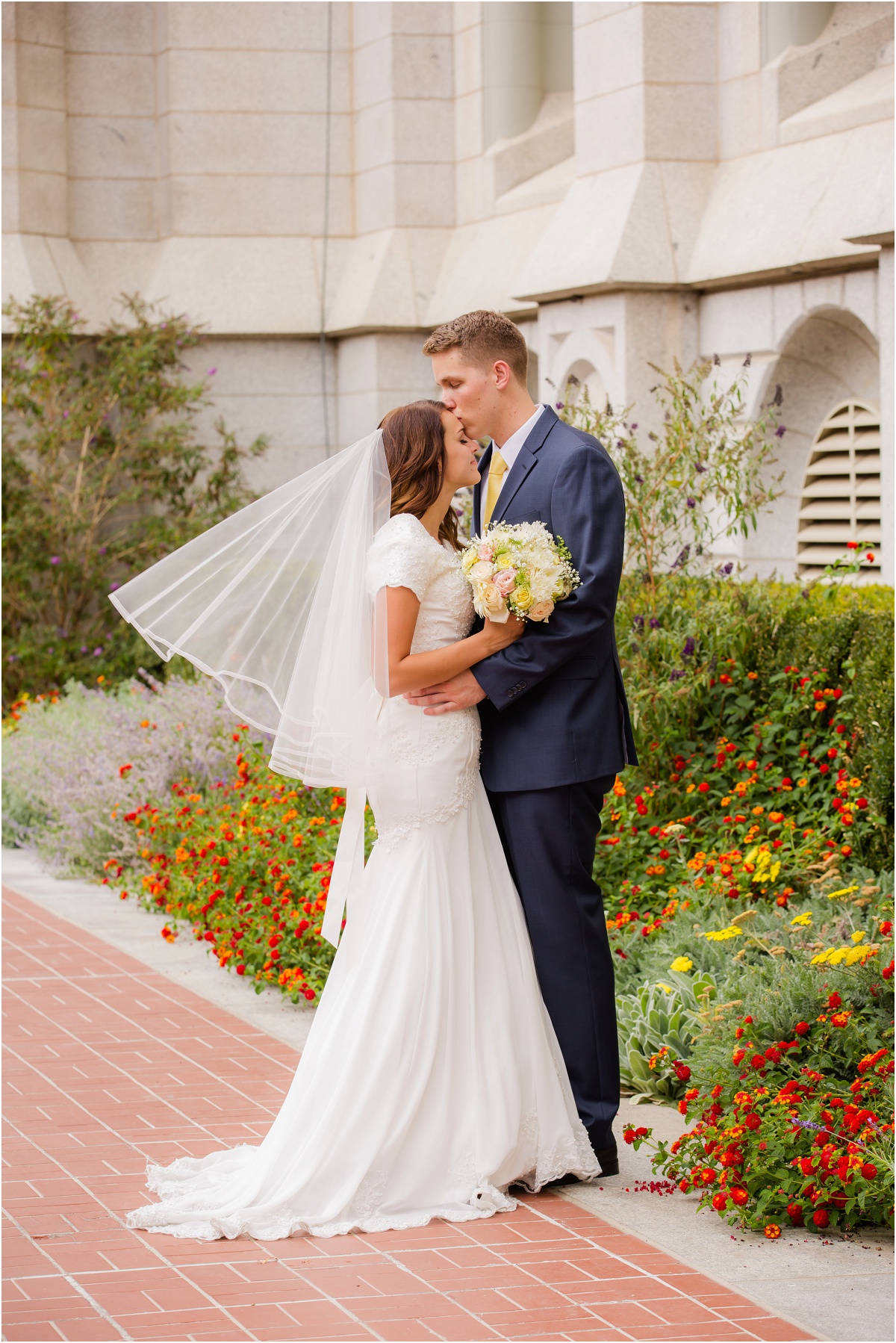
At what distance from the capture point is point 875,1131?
3.97 m

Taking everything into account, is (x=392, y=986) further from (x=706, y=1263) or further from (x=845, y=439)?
(x=845, y=439)

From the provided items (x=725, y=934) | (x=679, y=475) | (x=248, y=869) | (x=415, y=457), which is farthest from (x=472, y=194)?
(x=415, y=457)

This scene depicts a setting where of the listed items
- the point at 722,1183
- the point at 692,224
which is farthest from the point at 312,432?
the point at 722,1183

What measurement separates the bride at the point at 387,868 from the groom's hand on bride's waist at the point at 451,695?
42 millimetres

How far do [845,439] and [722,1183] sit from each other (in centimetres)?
657

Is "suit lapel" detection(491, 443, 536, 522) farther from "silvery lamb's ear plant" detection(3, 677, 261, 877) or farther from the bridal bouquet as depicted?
"silvery lamb's ear plant" detection(3, 677, 261, 877)

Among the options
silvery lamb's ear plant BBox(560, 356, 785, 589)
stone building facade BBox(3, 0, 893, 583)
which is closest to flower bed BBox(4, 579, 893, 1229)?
silvery lamb's ear plant BBox(560, 356, 785, 589)

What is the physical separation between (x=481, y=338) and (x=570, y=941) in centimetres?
168

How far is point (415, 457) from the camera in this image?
4426mm

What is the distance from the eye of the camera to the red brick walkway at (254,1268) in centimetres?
350

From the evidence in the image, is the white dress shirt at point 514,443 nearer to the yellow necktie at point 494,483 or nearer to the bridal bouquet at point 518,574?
the yellow necktie at point 494,483

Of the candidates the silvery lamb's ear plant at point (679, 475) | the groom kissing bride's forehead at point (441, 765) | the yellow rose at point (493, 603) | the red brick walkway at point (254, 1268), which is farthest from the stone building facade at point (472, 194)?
the red brick walkway at point (254, 1268)

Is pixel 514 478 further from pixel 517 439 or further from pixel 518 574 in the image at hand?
pixel 518 574

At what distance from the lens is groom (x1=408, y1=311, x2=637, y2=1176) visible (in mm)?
4375
